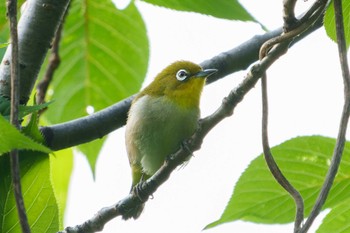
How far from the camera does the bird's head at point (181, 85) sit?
514 centimetres

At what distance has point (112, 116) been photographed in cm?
424

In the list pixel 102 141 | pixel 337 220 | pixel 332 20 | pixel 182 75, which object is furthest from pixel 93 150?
pixel 332 20

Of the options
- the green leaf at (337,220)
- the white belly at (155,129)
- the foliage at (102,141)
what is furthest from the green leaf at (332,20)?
the white belly at (155,129)

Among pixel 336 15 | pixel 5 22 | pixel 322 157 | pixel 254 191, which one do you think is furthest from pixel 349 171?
pixel 5 22

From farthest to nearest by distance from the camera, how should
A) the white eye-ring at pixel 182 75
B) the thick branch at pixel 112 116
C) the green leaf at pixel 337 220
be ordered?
the white eye-ring at pixel 182 75 → the thick branch at pixel 112 116 → the green leaf at pixel 337 220

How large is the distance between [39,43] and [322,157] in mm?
1306

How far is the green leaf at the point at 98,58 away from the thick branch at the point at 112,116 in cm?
49

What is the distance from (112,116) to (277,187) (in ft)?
3.76

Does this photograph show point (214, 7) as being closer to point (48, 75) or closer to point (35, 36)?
point (35, 36)

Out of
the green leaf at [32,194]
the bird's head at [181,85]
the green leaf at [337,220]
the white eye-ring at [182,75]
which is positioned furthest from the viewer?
the white eye-ring at [182,75]

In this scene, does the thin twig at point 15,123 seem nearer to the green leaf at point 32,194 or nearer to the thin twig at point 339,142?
the green leaf at point 32,194

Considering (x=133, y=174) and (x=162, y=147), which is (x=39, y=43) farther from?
(x=133, y=174)

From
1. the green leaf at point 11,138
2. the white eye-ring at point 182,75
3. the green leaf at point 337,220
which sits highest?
the white eye-ring at point 182,75

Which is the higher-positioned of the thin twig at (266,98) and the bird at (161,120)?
the bird at (161,120)
